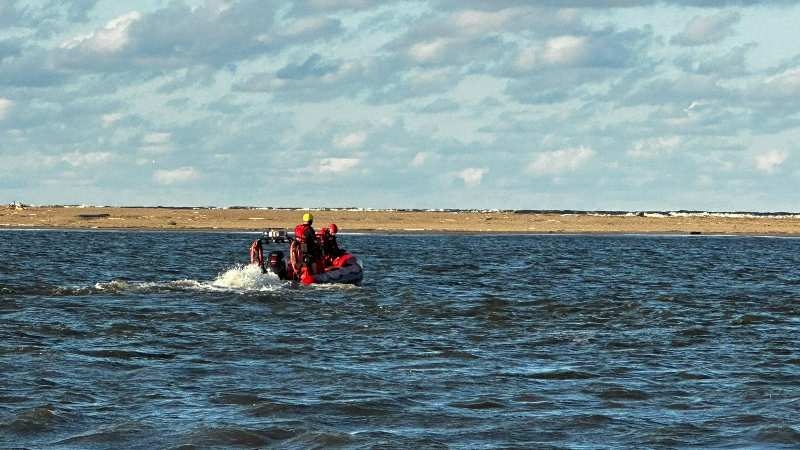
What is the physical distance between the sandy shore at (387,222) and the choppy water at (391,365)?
262ft

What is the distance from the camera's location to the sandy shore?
119125mm

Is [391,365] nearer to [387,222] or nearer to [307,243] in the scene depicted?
[307,243]

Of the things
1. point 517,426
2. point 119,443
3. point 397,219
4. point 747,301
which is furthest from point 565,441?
point 397,219

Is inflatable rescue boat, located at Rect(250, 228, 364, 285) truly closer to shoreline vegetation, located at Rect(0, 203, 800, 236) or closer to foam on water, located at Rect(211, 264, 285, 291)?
foam on water, located at Rect(211, 264, 285, 291)

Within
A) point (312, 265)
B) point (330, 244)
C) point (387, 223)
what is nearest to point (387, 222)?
point (387, 223)

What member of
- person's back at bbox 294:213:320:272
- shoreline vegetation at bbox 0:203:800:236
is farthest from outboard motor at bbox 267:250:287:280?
shoreline vegetation at bbox 0:203:800:236

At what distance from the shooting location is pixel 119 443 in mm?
14312

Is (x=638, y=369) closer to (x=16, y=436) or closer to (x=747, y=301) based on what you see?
(x=16, y=436)

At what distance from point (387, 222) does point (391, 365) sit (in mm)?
113192

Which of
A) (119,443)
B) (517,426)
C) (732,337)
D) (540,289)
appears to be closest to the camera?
(119,443)

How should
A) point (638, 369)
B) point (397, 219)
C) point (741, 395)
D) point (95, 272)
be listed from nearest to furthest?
1. point (741, 395)
2. point (638, 369)
3. point (95, 272)
4. point (397, 219)

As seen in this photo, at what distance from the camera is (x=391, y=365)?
811 inches

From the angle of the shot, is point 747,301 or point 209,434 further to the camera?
point 747,301

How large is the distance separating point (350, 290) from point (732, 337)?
13929mm
